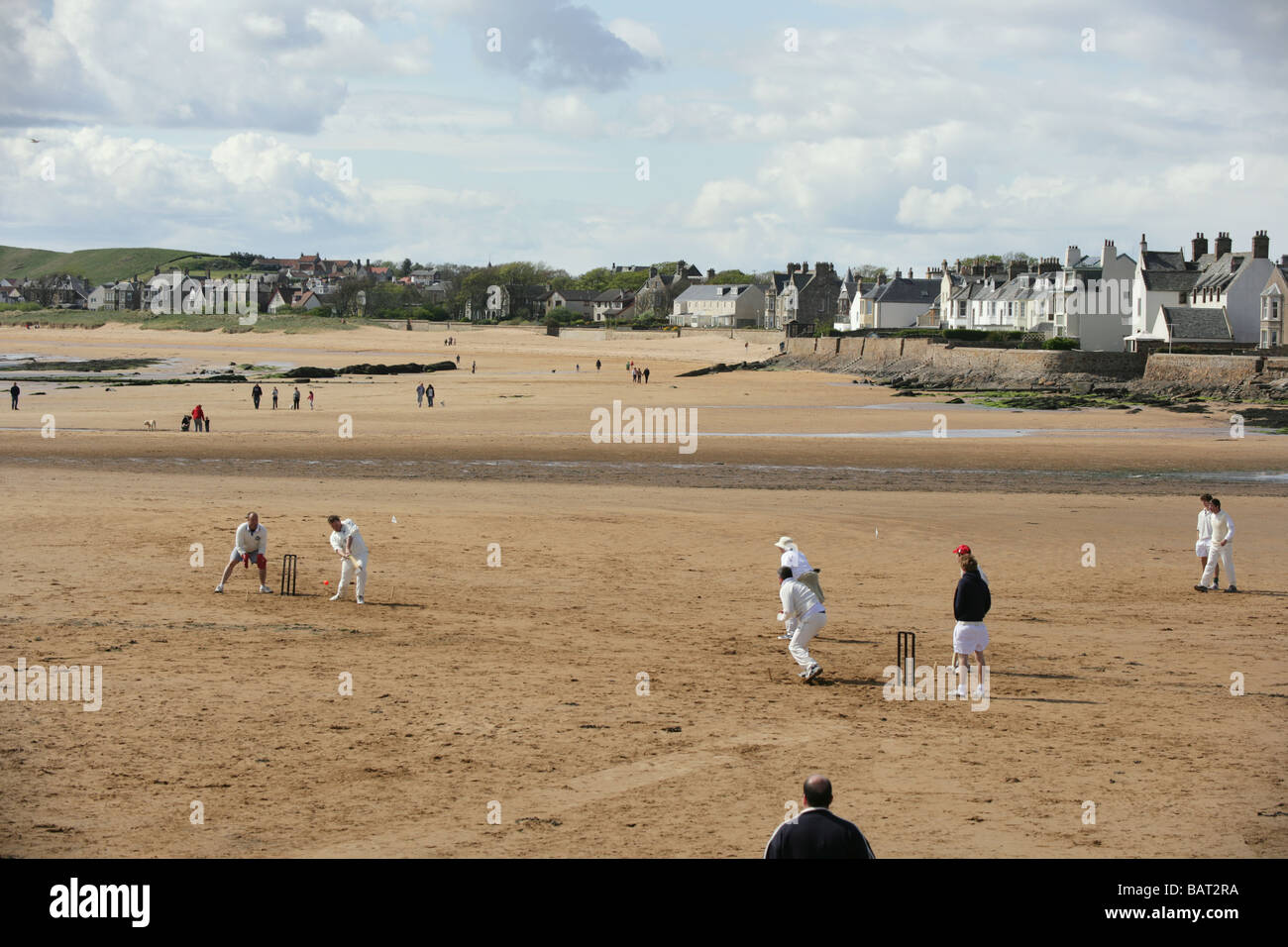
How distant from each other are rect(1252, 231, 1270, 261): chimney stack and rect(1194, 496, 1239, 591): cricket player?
205ft

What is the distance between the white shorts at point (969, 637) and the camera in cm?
1285

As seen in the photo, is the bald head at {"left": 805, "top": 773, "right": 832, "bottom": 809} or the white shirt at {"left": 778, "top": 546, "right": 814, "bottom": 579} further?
the white shirt at {"left": 778, "top": 546, "right": 814, "bottom": 579}

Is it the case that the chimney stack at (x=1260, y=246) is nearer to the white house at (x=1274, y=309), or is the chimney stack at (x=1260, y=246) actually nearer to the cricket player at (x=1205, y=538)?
the white house at (x=1274, y=309)

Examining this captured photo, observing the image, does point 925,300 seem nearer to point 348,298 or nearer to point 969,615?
point 348,298

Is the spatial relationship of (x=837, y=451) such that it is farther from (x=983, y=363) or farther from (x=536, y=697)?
(x=983, y=363)

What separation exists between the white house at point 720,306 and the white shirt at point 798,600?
12975 centimetres

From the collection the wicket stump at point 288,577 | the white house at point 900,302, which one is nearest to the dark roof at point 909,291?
the white house at point 900,302

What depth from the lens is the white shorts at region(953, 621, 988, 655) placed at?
12.9 metres

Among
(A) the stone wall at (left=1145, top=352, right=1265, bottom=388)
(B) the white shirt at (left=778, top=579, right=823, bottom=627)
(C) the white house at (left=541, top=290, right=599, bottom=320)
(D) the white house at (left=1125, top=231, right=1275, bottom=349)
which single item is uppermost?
(C) the white house at (left=541, top=290, right=599, bottom=320)

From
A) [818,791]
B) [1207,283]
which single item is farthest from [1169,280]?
[818,791]

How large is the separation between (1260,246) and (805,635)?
7160cm

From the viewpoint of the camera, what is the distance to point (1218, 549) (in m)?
18.8

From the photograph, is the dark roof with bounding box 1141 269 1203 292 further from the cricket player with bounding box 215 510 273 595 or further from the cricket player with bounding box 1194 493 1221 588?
the cricket player with bounding box 215 510 273 595

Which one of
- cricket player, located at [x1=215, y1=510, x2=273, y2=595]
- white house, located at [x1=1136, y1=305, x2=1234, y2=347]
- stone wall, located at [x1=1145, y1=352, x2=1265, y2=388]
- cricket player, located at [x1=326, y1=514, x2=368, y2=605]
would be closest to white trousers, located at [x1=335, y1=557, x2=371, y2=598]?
cricket player, located at [x1=326, y1=514, x2=368, y2=605]
